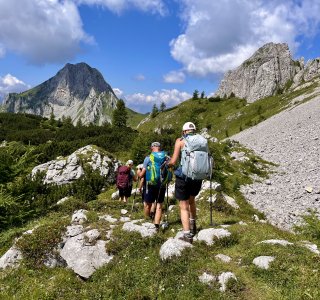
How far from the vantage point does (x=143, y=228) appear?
422 inches

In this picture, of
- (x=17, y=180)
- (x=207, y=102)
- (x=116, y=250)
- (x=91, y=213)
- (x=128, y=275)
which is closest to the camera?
(x=128, y=275)

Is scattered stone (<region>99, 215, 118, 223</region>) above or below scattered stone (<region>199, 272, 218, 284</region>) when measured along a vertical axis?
above

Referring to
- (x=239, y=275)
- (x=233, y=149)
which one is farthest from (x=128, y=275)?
(x=233, y=149)

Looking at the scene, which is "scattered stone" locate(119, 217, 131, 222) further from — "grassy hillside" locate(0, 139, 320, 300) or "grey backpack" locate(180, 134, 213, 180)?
"grey backpack" locate(180, 134, 213, 180)

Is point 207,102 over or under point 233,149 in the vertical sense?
over

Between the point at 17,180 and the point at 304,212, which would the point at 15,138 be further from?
the point at 304,212

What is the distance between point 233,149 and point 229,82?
147m

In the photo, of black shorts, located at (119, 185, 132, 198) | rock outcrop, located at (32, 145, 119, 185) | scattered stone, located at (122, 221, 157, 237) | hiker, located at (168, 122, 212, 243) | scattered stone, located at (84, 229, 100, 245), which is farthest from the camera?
rock outcrop, located at (32, 145, 119, 185)

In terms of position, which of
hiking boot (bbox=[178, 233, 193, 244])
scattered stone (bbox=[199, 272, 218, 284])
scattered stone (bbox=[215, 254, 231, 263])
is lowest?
scattered stone (bbox=[199, 272, 218, 284])

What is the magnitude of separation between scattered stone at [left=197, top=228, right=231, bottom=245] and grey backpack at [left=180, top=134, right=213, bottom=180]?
5.56ft

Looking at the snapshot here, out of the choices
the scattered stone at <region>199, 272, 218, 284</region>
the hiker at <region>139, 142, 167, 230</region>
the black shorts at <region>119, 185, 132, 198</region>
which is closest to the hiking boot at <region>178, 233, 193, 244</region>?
the scattered stone at <region>199, 272, 218, 284</region>

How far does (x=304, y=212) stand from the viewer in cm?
1700

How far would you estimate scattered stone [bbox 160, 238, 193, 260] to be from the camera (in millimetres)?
8781

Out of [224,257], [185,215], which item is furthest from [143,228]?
[224,257]
